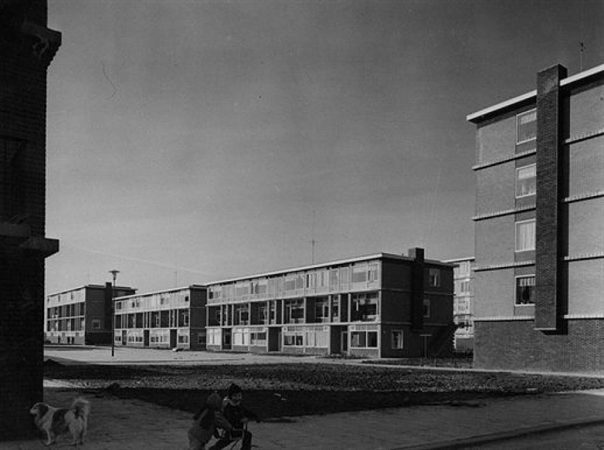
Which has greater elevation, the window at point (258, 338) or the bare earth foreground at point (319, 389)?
the bare earth foreground at point (319, 389)

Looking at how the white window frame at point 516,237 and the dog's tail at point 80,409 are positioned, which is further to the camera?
the white window frame at point 516,237

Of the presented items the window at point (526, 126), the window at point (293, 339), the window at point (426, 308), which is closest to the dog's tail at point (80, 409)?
the window at point (526, 126)

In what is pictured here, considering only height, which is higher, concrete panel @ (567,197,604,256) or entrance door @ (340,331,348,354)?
concrete panel @ (567,197,604,256)

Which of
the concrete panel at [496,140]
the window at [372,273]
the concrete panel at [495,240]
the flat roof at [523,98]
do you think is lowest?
the window at [372,273]

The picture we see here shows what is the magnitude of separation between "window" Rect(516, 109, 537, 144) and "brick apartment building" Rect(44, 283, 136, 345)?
273ft

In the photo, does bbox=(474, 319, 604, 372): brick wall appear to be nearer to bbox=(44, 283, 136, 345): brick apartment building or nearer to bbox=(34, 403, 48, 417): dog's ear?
bbox=(34, 403, 48, 417): dog's ear

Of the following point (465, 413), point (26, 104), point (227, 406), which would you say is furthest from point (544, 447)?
point (26, 104)

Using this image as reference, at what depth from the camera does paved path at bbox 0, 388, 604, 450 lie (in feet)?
33.4

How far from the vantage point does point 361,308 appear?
2126 inches

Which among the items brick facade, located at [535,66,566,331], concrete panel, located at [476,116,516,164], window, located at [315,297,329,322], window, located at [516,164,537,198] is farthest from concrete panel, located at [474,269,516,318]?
window, located at [315,297,329,322]

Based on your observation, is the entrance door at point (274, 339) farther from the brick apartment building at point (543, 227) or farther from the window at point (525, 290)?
the window at point (525, 290)

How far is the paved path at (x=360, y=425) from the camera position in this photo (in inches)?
401

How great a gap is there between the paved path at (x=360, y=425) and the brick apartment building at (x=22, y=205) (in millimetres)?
995

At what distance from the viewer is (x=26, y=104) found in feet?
34.7
